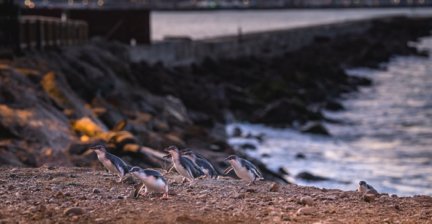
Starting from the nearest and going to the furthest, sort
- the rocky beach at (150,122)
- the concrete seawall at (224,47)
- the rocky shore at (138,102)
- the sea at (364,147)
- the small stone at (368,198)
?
1. the rocky beach at (150,122)
2. the small stone at (368,198)
3. the rocky shore at (138,102)
4. the sea at (364,147)
5. the concrete seawall at (224,47)

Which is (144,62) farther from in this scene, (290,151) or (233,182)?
(233,182)

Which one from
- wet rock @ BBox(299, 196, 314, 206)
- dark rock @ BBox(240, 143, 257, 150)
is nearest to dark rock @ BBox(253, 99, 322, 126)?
dark rock @ BBox(240, 143, 257, 150)

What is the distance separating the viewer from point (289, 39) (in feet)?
162

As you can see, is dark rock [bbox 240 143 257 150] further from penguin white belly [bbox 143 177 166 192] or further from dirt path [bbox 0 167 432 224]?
penguin white belly [bbox 143 177 166 192]

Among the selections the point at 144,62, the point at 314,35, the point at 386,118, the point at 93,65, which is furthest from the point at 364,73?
the point at 93,65

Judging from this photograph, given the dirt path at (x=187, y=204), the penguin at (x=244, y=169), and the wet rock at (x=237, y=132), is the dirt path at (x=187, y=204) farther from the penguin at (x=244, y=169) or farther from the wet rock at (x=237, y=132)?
the wet rock at (x=237, y=132)

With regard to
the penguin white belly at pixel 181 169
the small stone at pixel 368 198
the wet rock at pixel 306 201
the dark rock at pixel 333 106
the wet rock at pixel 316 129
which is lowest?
the dark rock at pixel 333 106

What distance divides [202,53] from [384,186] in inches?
708

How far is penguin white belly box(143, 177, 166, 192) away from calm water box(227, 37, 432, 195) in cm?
855

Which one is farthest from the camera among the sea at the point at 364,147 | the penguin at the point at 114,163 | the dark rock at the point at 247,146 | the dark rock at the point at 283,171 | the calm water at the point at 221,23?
the calm water at the point at 221,23

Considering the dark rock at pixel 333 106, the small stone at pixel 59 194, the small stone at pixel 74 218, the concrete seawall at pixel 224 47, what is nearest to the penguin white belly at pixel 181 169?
the small stone at pixel 59 194

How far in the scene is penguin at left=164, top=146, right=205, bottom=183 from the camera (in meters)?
8.56

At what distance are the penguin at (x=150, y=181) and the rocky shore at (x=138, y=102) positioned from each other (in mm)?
4371

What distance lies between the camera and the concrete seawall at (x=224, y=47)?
96.7 feet
